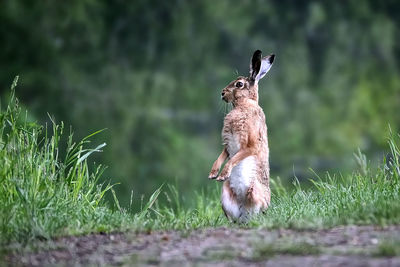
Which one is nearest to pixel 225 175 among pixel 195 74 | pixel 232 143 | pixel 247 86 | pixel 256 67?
pixel 232 143

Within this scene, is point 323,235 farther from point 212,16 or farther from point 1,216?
point 212,16

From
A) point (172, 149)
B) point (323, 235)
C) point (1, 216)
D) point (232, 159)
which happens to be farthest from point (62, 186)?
point (172, 149)

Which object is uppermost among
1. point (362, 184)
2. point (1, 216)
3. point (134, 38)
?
point (134, 38)

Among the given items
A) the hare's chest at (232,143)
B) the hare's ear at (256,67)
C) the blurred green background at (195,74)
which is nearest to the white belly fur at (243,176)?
the hare's chest at (232,143)

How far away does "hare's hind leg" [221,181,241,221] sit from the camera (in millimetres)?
6176

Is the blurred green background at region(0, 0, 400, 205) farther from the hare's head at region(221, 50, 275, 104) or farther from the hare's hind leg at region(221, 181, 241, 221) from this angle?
the hare's hind leg at region(221, 181, 241, 221)

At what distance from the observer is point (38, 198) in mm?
5078

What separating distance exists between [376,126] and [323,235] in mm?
12385

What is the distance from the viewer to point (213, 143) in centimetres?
1590

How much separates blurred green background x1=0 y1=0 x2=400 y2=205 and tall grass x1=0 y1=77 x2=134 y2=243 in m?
8.16

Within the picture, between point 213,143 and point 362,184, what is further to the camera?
point 213,143

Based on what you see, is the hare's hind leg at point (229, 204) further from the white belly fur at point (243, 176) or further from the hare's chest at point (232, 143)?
the hare's chest at point (232, 143)

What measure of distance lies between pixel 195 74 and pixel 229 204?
1108 cm

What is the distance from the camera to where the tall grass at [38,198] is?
4.62 m
